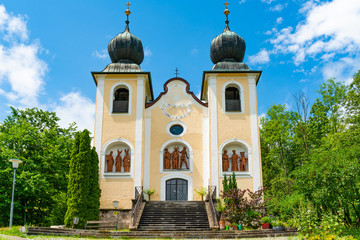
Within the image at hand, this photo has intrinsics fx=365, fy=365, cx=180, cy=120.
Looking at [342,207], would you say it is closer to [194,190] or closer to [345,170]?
[345,170]

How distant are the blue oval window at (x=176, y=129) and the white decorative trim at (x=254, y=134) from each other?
4.26 m

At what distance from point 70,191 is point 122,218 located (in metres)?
3.89

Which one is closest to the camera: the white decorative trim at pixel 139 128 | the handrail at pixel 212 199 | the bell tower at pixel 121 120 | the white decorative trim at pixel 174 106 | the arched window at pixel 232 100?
the handrail at pixel 212 199

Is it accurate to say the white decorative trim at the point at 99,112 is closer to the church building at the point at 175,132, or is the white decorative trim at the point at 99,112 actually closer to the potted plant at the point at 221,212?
the church building at the point at 175,132

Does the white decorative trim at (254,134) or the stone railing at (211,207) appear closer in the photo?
the stone railing at (211,207)

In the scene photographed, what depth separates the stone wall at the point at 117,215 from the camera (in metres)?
19.3

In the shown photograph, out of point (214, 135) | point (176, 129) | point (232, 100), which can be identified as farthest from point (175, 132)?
point (232, 100)

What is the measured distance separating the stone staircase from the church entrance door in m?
1.96

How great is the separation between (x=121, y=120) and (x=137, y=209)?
6109 mm

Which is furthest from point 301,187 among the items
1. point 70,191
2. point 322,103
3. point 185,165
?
point 322,103

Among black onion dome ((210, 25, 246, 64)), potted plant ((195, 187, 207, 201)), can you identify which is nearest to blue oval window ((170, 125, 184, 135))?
potted plant ((195, 187, 207, 201))

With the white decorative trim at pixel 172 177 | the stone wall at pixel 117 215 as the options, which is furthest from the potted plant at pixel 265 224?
the stone wall at pixel 117 215

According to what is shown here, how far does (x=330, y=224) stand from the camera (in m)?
10.6

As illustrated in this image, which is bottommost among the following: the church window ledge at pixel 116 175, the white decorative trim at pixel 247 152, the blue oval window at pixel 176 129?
the church window ledge at pixel 116 175
